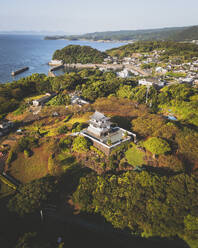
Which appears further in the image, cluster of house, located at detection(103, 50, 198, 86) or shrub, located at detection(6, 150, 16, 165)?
→ cluster of house, located at detection(103, 50, 198, 86)

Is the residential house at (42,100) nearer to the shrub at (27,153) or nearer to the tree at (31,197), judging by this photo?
the shrub at (27,153)

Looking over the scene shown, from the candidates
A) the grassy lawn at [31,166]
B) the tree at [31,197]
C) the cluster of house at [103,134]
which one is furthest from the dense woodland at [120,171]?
the cluster of house at [103,134]

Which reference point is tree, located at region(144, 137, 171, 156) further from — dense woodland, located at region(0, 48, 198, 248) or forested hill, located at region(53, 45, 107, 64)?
forested hill, located at region(53, 45, 107, 64)

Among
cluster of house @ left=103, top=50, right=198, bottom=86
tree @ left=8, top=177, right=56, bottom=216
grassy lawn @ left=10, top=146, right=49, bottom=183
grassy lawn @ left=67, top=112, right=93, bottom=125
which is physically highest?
tree @ left=8, top=177, right=56, bottom=216

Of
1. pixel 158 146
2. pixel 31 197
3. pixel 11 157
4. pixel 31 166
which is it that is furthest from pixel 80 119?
pixel 31 197

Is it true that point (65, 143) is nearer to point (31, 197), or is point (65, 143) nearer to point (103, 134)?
point (103, 134)

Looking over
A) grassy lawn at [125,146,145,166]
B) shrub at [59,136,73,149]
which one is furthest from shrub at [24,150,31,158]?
grassy lawn at [125,146,145,166]
